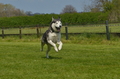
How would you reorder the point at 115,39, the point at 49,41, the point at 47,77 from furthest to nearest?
the point at 115,39 → the point at 49,41 → the point at 47,77

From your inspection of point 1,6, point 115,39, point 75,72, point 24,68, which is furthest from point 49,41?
point 1,6

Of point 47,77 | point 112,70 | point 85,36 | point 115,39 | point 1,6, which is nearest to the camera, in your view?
point 47,77

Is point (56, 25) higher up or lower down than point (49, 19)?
lower down

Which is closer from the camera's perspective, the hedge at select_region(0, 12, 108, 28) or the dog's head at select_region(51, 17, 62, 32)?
the dog's head at select_region(51, 17, 62, 32)

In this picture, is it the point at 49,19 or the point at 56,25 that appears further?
the point at 49,19

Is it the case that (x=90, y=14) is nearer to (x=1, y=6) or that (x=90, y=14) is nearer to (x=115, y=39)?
(x=115, y=39)

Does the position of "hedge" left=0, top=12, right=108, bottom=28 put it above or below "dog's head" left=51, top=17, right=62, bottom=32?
above

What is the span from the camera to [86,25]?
79.2 ft

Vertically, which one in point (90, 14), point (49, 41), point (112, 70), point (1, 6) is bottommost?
point (112, 70)

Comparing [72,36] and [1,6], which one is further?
[1,6]

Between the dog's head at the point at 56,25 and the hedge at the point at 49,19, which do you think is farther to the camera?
the hedge at the point at 49,19

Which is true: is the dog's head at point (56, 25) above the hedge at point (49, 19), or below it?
below

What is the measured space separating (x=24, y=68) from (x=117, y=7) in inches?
1486

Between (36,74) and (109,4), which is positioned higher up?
(109,4)
